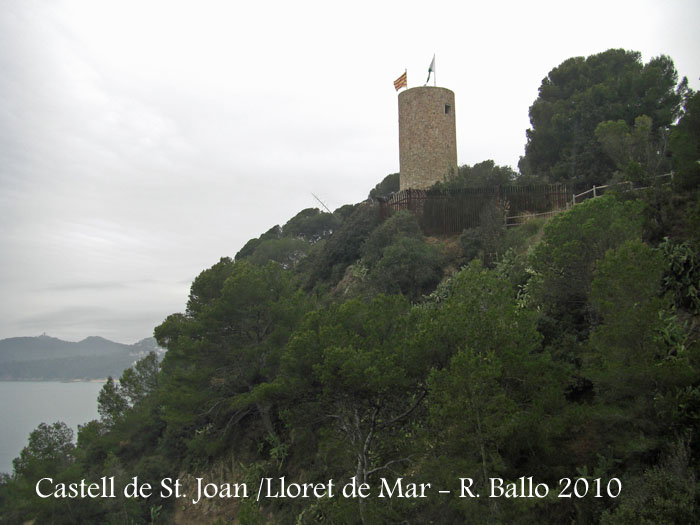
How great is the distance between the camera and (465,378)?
6977 millimetres

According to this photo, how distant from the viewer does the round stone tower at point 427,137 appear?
76.9 ft

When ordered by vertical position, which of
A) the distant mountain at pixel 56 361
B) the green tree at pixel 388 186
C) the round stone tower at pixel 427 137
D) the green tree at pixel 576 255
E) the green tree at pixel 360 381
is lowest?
the distant mountain at pixel 56 361

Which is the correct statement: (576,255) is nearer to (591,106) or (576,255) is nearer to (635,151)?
(635,151)

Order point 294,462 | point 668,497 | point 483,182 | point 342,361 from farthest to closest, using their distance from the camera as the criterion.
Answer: point 483,182, point 294,462, point 342,361, point 668,497

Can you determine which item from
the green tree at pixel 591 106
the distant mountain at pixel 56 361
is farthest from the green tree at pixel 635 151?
the distant mountain at pixel 56 361

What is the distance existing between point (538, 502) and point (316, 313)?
5.03 metres

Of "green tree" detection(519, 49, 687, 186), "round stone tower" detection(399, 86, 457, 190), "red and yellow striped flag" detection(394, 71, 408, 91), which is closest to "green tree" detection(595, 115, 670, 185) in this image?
"green tree" detection(519, 49, 687, 186)

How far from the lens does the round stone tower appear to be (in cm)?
2345

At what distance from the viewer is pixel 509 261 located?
46.6ft

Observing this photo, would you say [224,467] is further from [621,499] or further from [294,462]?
[621,499]

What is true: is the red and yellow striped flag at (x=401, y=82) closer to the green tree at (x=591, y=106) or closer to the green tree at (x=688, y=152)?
the green tree at (x=591, y=106)

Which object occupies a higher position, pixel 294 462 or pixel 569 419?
pixel 569 419

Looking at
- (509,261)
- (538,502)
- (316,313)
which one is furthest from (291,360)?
(509,261)

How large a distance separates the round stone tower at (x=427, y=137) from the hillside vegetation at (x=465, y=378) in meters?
6.42
